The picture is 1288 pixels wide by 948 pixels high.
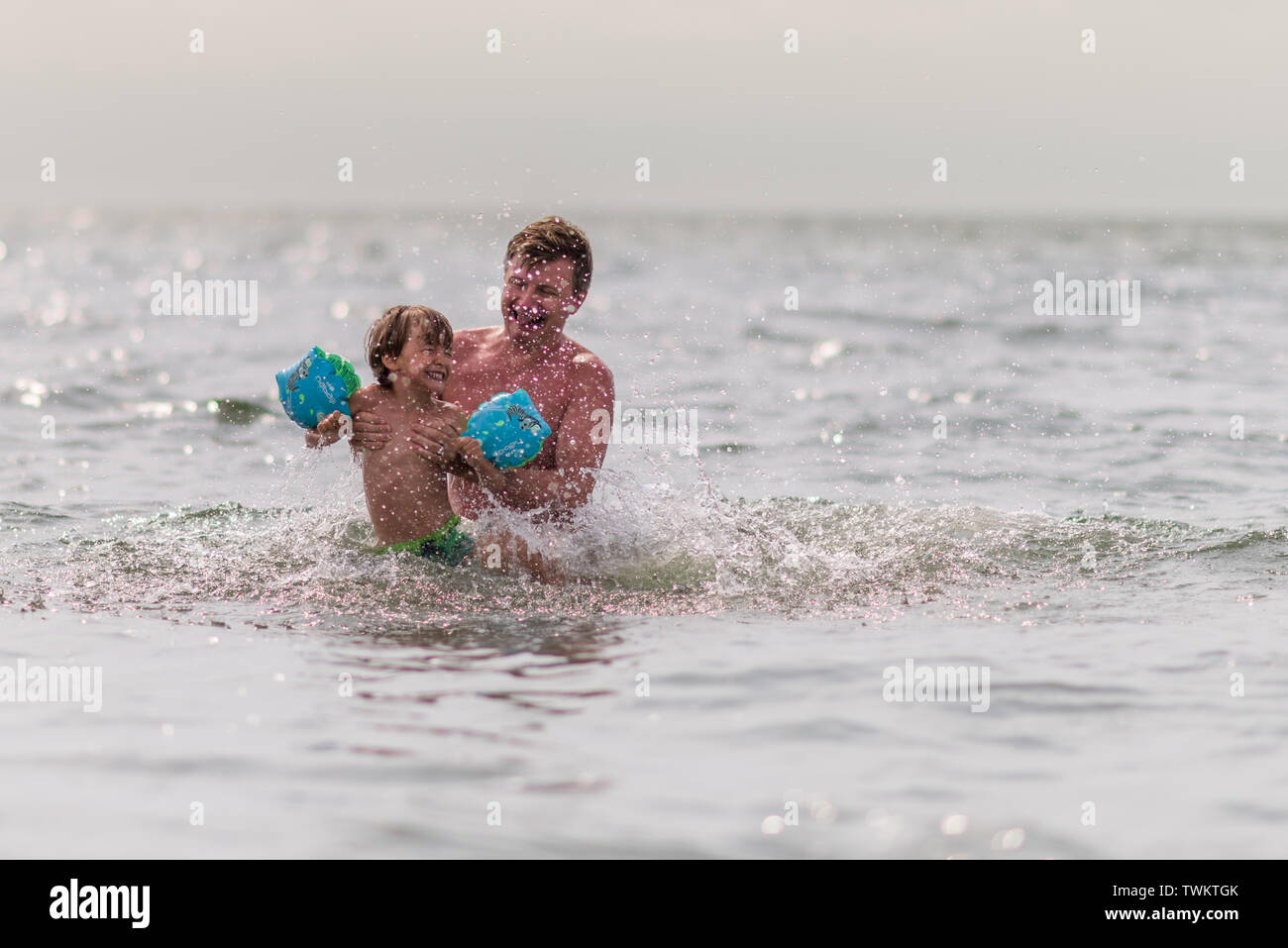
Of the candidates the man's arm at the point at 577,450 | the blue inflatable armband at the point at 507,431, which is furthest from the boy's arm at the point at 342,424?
the man's arm at the point at 577,450

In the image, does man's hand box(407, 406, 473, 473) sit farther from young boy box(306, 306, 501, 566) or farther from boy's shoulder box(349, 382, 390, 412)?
boy's shoulder box(349, 382, 390, 412)

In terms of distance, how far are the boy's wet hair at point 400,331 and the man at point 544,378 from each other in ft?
1.12

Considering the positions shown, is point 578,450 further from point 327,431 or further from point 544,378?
point 327,431

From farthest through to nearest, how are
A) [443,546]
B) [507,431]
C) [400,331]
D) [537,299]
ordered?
[537,299] → [443,546] → [400,331] → [507,431]

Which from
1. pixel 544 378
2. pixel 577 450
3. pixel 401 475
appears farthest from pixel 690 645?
pixel 544 378

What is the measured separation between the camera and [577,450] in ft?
25.0

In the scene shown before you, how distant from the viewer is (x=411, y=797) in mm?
4531

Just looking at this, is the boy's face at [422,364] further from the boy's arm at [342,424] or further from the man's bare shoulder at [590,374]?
the man's bare shoulder at [590,374]

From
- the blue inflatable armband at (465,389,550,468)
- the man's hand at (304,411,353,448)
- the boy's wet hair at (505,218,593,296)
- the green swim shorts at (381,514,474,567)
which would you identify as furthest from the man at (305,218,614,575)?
the blue inflatable armband at (465,389,550,468)

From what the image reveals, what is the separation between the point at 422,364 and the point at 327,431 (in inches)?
22.9

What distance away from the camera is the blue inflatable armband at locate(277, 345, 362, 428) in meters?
7.04

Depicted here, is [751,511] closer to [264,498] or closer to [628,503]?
[628,503]
